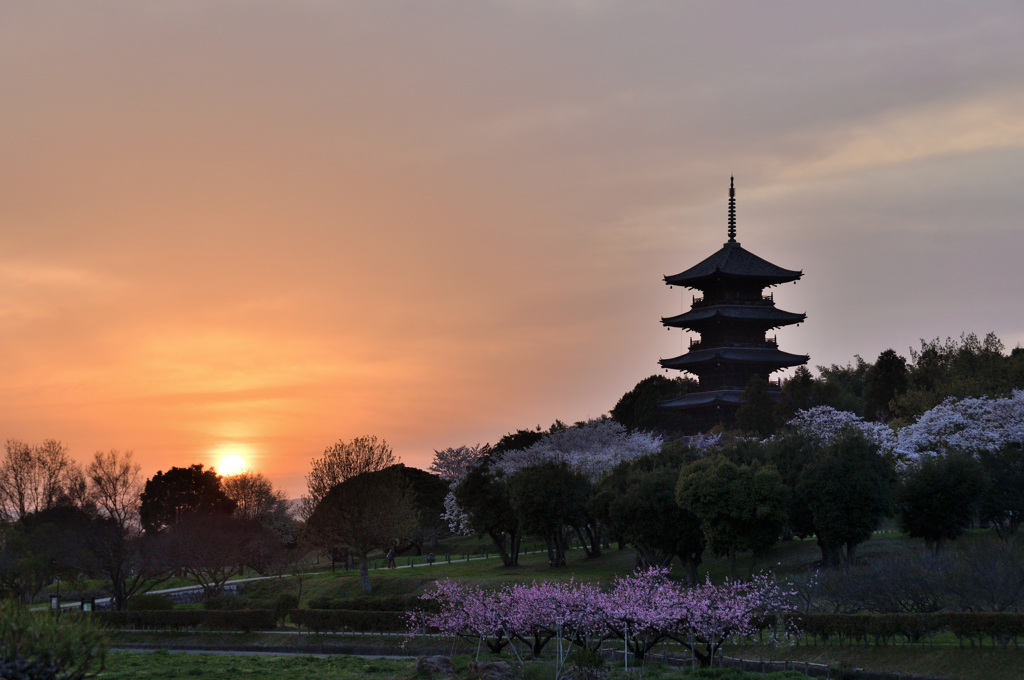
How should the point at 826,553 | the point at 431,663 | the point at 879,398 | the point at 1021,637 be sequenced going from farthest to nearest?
1. the point at 879,398
2. the point at 826,553
3. the point at 431,663
4. the point at 1021,637

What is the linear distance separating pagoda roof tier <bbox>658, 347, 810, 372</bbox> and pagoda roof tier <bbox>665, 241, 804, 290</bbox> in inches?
332

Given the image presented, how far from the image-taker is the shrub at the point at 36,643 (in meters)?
26.3

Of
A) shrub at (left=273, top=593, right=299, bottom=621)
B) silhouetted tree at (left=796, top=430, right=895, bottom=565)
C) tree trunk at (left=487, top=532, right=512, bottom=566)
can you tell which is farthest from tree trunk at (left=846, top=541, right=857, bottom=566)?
shrub at (left=273, top=593, right=299, bottom=621)

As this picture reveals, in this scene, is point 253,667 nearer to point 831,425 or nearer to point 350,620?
point 350,620

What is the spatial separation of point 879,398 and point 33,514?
3583 inches

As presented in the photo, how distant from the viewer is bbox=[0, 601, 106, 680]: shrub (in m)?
26.3

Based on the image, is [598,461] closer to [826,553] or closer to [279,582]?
[279,582]

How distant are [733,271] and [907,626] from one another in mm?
80436

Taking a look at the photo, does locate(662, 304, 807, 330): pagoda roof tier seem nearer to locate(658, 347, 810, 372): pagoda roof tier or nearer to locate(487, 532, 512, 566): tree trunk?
locate(658, 347, 810, 372): pagoda roof tier

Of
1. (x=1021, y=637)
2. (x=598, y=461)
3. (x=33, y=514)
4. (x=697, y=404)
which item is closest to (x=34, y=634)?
(x=1021, y=637)

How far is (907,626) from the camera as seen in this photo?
1626 inches

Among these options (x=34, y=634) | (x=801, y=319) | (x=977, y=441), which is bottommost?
(x=34, y=634)

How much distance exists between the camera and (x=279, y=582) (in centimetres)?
8606

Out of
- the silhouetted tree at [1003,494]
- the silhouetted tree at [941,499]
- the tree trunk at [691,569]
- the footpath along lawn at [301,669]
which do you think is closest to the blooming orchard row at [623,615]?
the footpath along lawn at [301,669]
